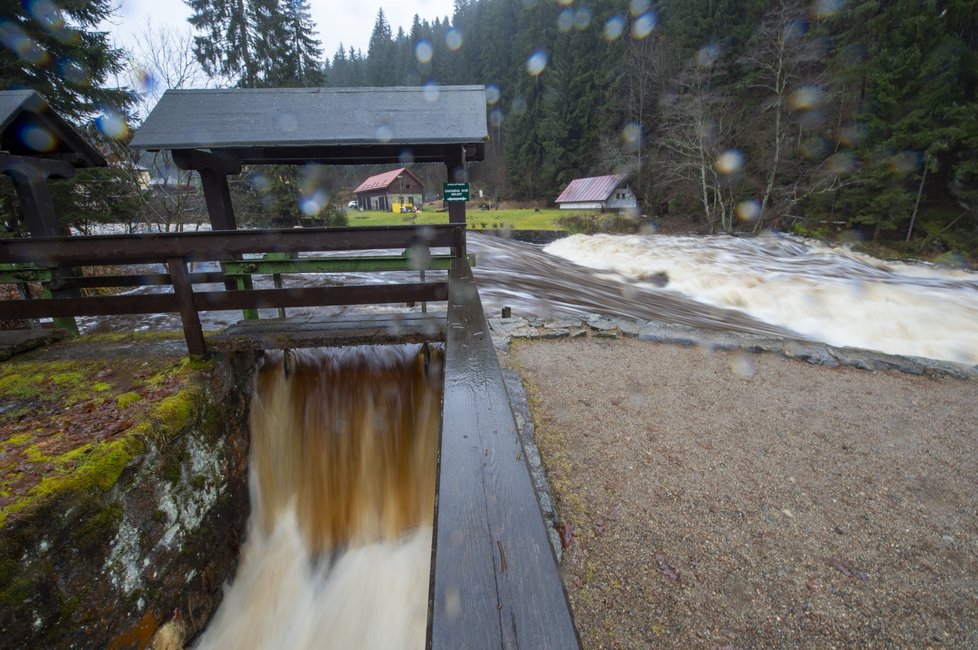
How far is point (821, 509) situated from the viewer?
3203mm

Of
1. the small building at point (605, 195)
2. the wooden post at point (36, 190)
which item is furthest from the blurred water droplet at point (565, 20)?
the wooden post at point (36, 190)

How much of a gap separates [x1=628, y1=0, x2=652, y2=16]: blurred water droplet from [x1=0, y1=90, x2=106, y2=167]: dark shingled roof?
44.5 meters

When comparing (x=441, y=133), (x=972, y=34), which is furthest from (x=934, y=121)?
(x=441, y=133)

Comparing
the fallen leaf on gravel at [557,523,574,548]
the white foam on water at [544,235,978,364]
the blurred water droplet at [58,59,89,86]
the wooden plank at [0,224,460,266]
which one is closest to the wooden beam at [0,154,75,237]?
the wooden plank at [0,224,460,266]

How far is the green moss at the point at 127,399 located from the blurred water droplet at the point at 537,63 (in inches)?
1942

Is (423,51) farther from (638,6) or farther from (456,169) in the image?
(456,169)

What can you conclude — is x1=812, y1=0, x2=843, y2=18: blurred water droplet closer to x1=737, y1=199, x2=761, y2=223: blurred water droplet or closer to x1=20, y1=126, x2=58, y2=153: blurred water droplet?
x1=737, y1=199, x2=761, y2=223: blurred water droplet

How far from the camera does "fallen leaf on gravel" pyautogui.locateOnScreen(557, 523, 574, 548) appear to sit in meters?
2.82

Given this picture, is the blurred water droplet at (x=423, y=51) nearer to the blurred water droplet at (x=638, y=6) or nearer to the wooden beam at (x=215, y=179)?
the blurred water droplet at (x=638, y=6)

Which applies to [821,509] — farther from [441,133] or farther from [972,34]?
[972,34]

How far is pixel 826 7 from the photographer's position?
20.9 metres

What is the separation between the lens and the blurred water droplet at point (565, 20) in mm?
41975

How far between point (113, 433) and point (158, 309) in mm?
1620

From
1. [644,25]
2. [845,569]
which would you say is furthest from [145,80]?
[644,25]
